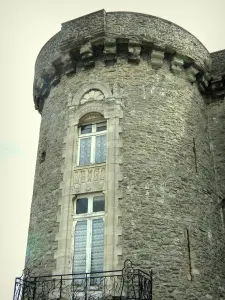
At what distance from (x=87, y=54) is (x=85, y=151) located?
3634 millimetres

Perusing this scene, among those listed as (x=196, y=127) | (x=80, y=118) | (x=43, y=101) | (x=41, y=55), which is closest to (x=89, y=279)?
(x=80, y=118)

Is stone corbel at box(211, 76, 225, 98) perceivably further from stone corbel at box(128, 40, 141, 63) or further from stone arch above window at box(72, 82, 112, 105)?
stone arch above window at box(72, 82, 112, 105)

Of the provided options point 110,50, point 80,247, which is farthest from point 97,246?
point 110,50

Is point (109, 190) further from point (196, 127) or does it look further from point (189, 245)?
point (196, 127)

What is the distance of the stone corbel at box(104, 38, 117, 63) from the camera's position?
15.2 m

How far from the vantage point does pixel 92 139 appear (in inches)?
579

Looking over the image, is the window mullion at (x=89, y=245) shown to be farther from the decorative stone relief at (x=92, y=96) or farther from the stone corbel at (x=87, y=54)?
the stone corbel at (x=87, y=54)

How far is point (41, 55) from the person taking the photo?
17.3m

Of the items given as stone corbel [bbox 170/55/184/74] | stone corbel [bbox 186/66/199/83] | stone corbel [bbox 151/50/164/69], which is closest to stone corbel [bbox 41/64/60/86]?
stone corbel [bbox 151/50/164/69]

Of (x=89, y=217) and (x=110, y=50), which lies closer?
(x=89, y=217)

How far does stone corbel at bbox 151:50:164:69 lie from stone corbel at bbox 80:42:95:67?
2.17 m

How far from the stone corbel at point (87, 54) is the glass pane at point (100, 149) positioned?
2875 millimetres

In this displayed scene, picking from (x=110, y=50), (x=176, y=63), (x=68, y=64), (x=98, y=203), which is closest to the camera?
(x=98, y=203)

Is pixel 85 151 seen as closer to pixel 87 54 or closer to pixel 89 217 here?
pixel 89 217
